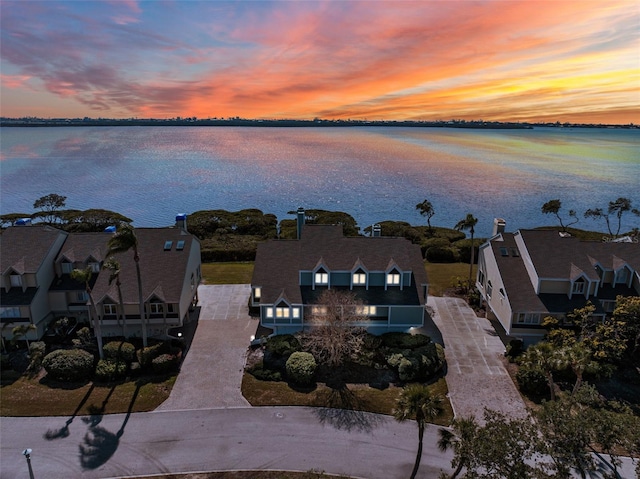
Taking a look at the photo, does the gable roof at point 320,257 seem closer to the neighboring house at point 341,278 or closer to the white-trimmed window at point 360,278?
the neighboring house at point 341,278

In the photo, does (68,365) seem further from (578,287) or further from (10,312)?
(578,287)

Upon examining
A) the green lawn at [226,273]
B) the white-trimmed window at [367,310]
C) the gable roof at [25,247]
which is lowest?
the green lawn at [226,273]

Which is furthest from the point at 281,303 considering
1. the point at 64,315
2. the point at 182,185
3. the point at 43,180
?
the point at 43,180

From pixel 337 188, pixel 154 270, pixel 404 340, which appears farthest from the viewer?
pixel 337 188

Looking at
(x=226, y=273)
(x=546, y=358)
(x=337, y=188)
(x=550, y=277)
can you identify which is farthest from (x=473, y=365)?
(x=337, y=188)

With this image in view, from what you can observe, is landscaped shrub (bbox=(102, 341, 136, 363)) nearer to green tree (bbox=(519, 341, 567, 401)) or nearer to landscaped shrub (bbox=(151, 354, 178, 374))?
landscaped shrub (bbox=(151, 354, 178, 374))

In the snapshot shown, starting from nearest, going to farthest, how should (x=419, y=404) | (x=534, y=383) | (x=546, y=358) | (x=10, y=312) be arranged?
(x=419, y=404)
(x=546, y=358)
(x=534, y=383)
(x=10, y=312)

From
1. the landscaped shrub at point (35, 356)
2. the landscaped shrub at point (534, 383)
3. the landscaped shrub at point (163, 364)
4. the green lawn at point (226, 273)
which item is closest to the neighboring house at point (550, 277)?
the landscaped shrub at point (534, 383)
